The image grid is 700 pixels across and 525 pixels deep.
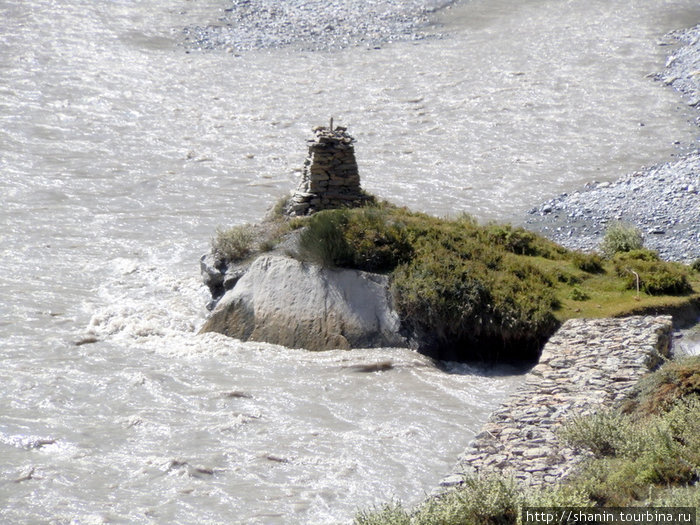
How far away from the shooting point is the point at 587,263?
17.4m

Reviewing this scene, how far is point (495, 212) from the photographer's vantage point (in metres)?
24.7

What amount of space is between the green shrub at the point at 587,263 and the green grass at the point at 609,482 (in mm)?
7982

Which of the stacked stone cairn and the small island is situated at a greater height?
the stacked stone cairn

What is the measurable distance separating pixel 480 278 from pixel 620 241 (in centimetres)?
534

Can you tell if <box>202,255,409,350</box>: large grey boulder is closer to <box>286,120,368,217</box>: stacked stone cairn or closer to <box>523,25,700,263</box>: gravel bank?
<box>286,120,368,217</box>: stacked stone cairn

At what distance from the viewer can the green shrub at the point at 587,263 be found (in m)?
17.3

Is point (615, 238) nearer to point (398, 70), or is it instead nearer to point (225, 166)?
point (225, 166)

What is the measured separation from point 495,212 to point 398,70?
12.7 metres

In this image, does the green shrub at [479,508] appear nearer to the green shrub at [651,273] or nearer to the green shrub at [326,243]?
the green shrub at [326,243]

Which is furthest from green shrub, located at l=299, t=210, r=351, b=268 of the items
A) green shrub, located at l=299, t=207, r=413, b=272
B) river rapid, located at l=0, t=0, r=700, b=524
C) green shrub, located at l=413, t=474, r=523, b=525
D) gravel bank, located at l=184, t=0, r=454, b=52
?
gravel bank, located at l=184, t=0, r=454, b=52

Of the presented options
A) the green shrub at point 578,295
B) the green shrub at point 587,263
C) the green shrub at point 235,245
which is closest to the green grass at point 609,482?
the green shrub at point 578,295

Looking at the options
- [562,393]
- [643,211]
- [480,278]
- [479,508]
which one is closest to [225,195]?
[643,211]

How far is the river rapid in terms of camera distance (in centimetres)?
1195

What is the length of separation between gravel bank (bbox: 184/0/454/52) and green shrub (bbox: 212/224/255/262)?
21.7 meters
